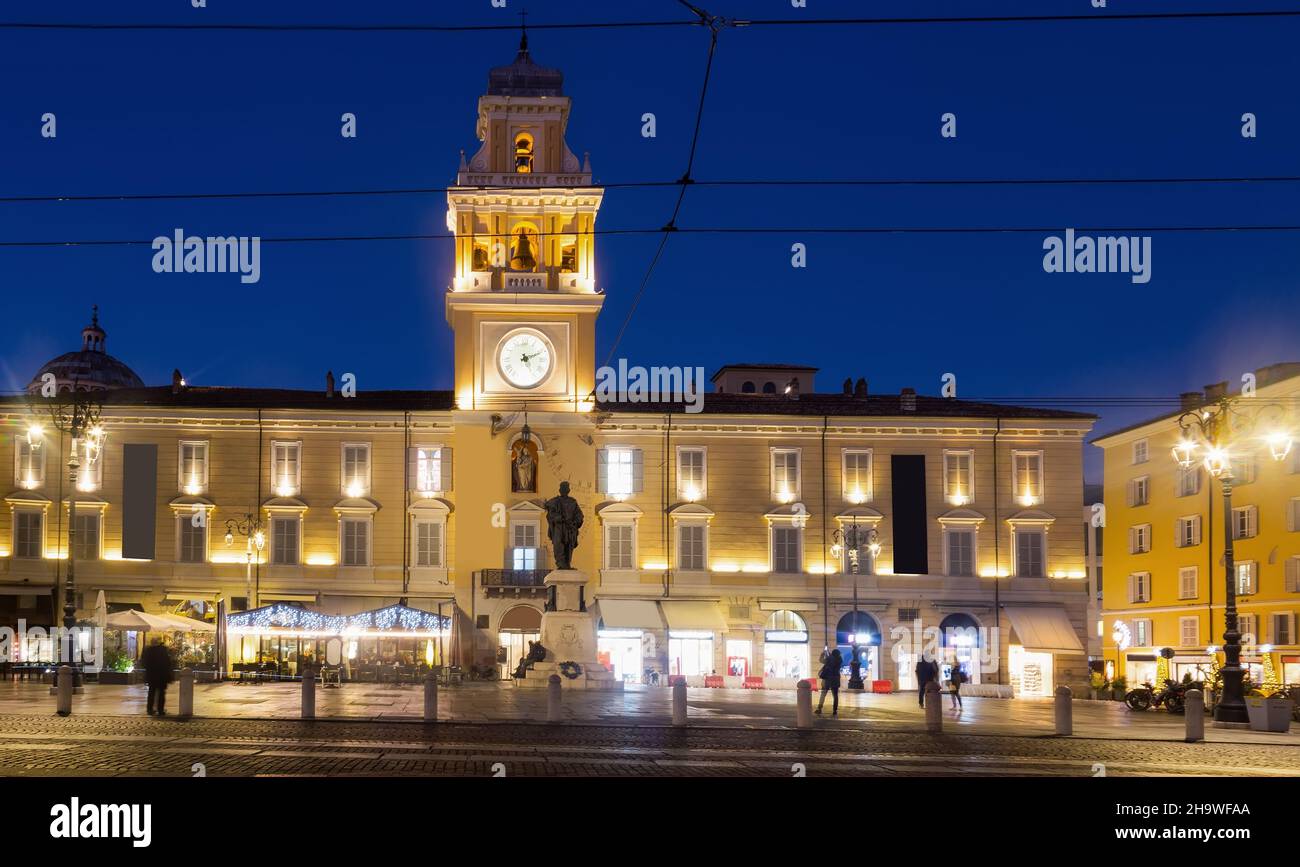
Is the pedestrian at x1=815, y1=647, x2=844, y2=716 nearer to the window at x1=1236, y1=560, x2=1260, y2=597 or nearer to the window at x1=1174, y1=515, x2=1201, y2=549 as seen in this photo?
the window at x1=1236, y1=560, x2=1260, y2=597

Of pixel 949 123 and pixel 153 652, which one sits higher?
pixel 949 123

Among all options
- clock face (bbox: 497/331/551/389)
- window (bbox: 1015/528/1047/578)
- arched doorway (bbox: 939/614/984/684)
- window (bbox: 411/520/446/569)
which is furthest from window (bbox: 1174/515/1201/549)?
window (bbox: 411/520/446/569)

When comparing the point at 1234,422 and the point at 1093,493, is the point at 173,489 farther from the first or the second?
the point at 1093,493

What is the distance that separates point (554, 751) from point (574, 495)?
35.3m

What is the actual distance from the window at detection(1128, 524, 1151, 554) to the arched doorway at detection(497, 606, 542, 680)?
27219mm

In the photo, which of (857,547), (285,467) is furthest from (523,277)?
(857,547)

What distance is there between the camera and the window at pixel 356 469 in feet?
189

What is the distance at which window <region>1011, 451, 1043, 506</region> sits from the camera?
59.0m

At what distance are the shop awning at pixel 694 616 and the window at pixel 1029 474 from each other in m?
12.9

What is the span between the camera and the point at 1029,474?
59.1 meters
